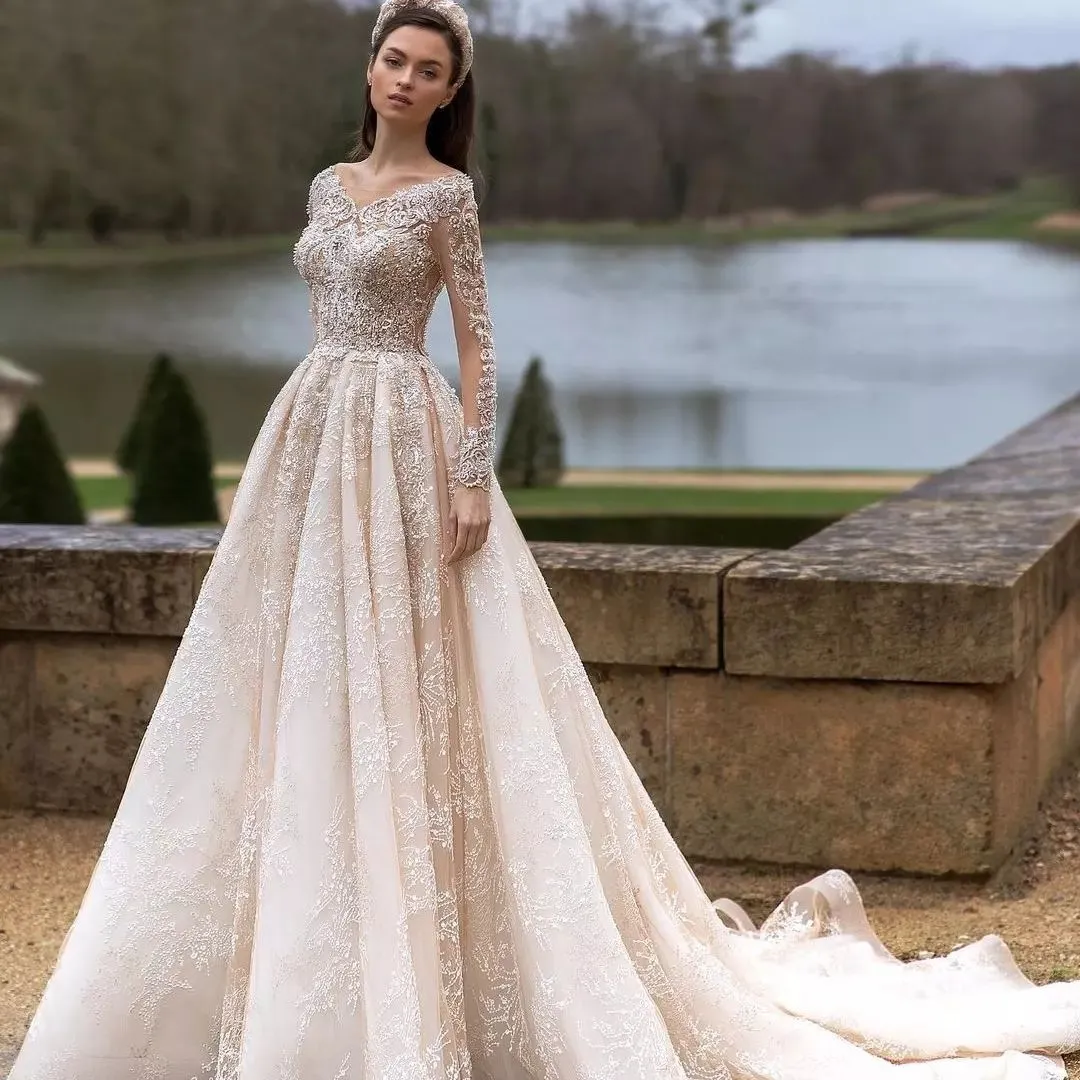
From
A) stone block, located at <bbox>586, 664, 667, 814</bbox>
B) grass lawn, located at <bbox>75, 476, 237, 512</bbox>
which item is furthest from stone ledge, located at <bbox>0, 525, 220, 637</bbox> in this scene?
grass lawn, located at <bbox>75, 476, 237, 512</bbox>

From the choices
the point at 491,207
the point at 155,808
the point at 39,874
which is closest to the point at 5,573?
the point at 39,874

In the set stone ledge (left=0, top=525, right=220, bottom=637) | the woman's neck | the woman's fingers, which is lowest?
stone ledge (left=0, top=525, right=220, bottom=637)

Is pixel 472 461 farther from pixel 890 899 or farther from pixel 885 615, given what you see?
pixel 890 899

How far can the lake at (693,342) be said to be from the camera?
1341cm

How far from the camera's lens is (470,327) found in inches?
117

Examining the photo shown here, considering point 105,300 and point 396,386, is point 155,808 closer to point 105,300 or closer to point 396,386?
point 396,386

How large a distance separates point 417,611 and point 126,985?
2.41ft

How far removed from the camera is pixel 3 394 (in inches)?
536

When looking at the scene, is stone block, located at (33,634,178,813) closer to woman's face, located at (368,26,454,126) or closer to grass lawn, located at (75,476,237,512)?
woman's face, located at (368,26,454,126)

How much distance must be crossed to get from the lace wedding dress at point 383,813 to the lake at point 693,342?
10436mm

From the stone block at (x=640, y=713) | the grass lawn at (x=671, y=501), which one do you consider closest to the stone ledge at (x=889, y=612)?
the stone block at (x=640, y=713)

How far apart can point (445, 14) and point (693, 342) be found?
10.9 meters

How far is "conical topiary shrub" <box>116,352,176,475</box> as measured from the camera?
12.9 meters

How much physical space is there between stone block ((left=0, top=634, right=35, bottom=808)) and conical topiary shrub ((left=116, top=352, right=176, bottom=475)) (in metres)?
8.37
